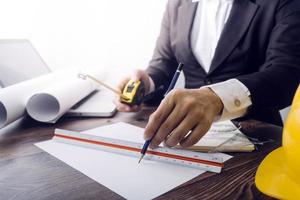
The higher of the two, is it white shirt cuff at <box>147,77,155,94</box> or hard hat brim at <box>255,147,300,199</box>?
hard hat brim at <box>255,147,300,199</box>

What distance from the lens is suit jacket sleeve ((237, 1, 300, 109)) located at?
63 cm

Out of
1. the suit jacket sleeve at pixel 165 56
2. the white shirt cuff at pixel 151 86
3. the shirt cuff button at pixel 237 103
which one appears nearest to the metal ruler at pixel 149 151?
the shirt cuff button at pixel 237 103

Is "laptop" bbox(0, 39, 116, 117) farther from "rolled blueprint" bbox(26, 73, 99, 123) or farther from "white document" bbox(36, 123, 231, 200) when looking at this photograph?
"white document" bbox(36, 123, 231, 200)

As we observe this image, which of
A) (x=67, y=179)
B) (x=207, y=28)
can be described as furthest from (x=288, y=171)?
(x=207, y=28)

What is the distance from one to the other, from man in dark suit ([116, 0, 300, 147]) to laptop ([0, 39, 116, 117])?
72 millimetres

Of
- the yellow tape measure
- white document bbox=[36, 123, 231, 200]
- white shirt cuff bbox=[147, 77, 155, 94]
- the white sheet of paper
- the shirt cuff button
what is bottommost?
white shirt cuff bbox=[147, 77, 155, 94]

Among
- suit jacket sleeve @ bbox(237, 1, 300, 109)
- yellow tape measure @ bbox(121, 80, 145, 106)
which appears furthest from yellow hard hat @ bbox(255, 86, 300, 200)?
yellow tape measure @ bbox(121, 80, 145, 106)

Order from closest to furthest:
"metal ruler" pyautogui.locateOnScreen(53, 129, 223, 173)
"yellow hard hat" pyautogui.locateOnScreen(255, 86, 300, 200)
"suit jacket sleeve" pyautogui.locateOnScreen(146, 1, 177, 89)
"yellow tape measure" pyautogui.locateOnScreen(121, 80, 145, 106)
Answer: "yellow hard hat" pyautogui.locateOnScreen(255, 86, 300, 200)
"metal ruler" pyautogui.locateOnScreen(53, 129, 223, 173)
"yellow tape measure" pyautogui.locateOnScreen(121, 80, 145, 106)
"suit jacket sleeve" pyautogui.locateOnScreen(146, 1, 177, 89)

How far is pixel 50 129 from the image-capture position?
2.16ft

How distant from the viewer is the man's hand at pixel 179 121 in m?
0.49

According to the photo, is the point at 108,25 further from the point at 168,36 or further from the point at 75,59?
the point at 168,36

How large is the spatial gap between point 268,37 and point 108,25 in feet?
2.42

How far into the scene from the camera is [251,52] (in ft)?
3.05

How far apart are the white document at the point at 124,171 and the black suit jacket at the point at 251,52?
272 millimetres
